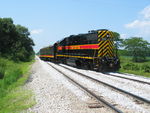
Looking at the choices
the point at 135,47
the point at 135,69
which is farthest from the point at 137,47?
the point at 135,69

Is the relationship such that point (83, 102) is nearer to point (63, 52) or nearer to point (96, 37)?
point (96, 37)

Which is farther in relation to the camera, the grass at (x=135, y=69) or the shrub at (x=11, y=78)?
the grass at (x=135, y=69)

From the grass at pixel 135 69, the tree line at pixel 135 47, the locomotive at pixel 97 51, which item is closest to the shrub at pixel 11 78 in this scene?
the locomotive at pixel 97 51

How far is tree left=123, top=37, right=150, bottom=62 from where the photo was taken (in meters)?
97.6

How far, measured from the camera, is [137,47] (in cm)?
10069

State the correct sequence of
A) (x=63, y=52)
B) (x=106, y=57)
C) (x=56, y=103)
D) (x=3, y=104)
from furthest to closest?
(x=63, y=52) → (x=106, y=57) → (x=3, y=104) → (x=56, y=103)

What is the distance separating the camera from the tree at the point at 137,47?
320 ft

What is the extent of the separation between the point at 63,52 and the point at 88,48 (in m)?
8.78

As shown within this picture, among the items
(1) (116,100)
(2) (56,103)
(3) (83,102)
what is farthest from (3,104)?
(1) (116,100)

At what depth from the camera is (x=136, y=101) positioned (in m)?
7.23

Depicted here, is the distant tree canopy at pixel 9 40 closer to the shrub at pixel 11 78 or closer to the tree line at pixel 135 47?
the shrub at pixel 11 78

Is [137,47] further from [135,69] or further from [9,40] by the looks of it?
[135,69]

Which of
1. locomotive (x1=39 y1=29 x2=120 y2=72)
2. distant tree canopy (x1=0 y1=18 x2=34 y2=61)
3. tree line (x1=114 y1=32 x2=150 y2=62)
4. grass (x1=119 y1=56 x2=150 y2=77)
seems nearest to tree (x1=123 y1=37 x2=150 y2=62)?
tree line (x1=114 y1=32 x2=150 y2=62)

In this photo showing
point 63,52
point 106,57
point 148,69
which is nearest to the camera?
point 106,57
